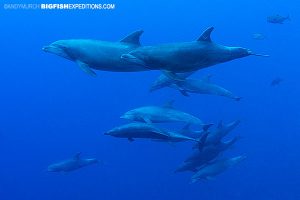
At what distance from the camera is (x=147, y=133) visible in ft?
24.7

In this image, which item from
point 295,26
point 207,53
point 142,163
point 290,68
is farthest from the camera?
point 295,26

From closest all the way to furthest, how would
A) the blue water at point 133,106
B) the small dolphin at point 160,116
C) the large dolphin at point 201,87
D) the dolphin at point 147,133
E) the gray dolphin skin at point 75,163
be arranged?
the dolphin at point 147,133
the small dolphin at point 160,116
the large dolphin at point 201,87
the gray dolphin skin at point 75,163
the blue water at point 133,106

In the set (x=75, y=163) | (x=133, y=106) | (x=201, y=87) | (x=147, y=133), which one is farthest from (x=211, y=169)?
(x=133, y=106)

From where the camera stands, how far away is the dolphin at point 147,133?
736cm

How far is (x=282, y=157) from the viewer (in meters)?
23.1

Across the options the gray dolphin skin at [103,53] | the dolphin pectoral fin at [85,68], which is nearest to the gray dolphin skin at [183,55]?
the gray dolphin skin at [103,53]

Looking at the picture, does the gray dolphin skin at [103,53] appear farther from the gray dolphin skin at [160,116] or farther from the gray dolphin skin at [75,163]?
the gray dolphin skin at [75,163]

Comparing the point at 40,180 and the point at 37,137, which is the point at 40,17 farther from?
the point at 40,180

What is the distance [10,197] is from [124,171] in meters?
6.54

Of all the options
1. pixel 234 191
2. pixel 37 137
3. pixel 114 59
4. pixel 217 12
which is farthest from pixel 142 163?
pixel 217 12

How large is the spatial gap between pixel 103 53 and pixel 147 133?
2.16m

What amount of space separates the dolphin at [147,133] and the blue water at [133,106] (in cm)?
388

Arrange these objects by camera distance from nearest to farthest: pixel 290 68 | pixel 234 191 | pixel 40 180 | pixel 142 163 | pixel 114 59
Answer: pixel 114 59 < pixel 234 191 < pixel 142 163 < pixel 40 180 < pixel 290 68

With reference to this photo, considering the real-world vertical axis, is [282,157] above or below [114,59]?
below
